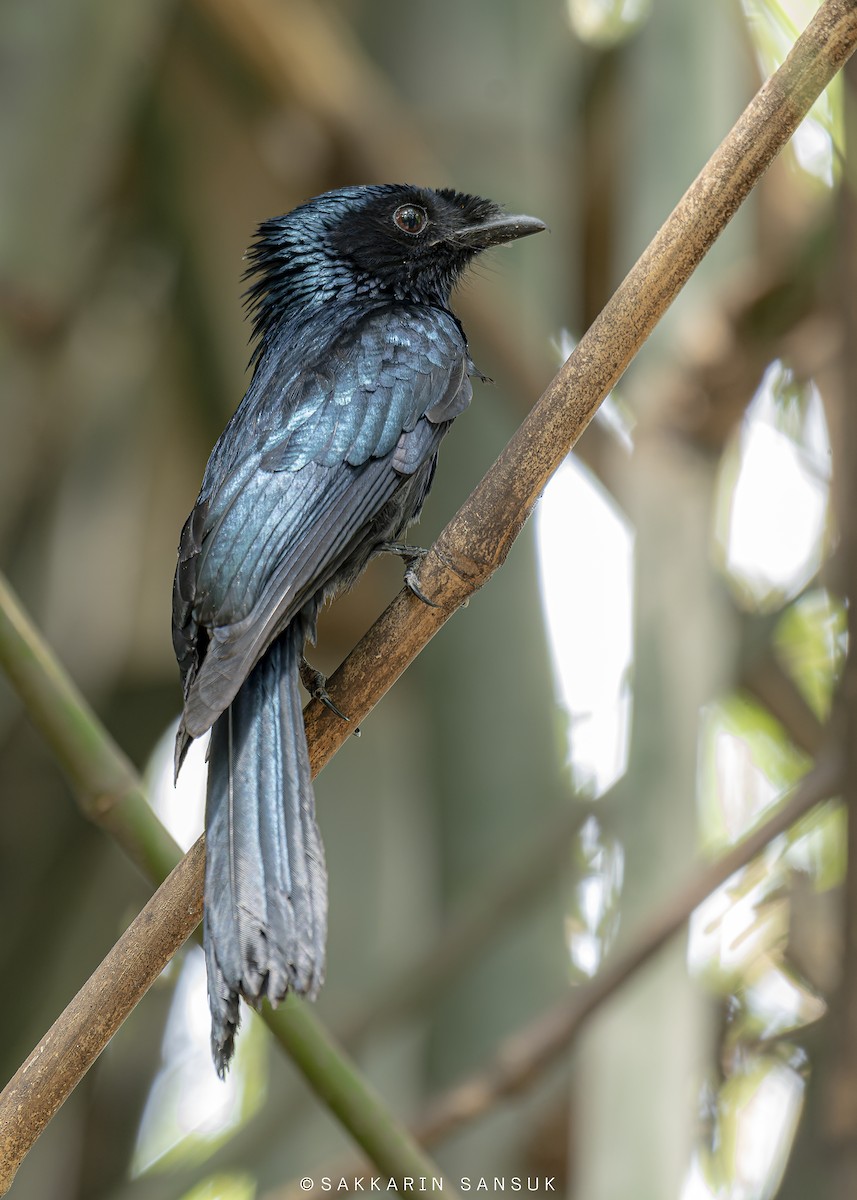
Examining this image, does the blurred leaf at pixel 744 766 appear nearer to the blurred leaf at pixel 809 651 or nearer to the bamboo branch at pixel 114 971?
the blurred leaf at pixel 809 651

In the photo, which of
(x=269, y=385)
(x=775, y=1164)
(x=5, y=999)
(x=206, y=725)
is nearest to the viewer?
(x=206, y=725)

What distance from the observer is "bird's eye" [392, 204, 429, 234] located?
398 centimetres

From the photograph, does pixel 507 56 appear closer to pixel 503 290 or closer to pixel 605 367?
pixel 503 290

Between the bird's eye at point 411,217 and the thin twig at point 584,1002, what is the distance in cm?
180

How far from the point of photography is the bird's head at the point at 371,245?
390cm

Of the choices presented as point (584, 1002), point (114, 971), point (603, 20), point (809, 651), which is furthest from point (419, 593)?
point (603, 20)

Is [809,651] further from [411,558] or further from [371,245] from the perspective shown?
[411,558]

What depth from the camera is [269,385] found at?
3461mm

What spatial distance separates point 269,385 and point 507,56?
2.91m

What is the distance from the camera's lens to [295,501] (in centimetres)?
300

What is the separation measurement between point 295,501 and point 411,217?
1.34 meters

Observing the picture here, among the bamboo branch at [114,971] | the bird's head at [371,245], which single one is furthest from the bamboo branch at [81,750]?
the bird's head at [371,245]

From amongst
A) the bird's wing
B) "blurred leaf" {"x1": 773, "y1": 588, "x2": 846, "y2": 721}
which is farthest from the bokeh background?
the bird's wing

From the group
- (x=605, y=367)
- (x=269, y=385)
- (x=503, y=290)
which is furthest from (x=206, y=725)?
(x=503, y=290)
